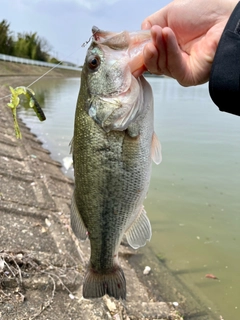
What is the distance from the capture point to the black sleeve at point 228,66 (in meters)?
1.98

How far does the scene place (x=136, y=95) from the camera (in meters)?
Result: 2.25

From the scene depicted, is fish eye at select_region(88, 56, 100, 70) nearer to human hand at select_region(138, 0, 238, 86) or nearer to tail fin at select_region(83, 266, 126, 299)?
human hand at select_region(138, 0, 238, 86)

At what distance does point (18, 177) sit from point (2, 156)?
122 cm

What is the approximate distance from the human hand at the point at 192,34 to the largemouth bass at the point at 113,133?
155 mm

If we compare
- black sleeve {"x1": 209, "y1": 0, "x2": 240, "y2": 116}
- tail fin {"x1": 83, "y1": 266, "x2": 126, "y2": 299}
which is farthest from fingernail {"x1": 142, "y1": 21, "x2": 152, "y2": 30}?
tail fin {"x1": 83, "y1": 266, "x2": 126, "y2": 299}

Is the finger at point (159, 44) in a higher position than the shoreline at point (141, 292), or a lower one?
higher

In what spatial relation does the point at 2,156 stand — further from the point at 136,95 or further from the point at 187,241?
the point at 136,95

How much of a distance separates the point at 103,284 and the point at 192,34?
6.37ft

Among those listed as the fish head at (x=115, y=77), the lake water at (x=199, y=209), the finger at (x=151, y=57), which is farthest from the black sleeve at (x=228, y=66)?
the lake water at (x=199, y=209)

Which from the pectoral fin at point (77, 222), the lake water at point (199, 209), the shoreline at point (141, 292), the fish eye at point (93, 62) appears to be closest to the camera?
the fish eye at point (93, 62)

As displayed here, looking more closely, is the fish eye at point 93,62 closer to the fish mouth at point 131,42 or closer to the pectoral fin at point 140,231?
the fish mouth at point 131,42

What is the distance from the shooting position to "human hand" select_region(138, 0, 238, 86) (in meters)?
2.29

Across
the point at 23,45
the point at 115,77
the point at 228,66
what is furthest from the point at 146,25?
the point at 23,45

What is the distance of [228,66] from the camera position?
202 centimetres
